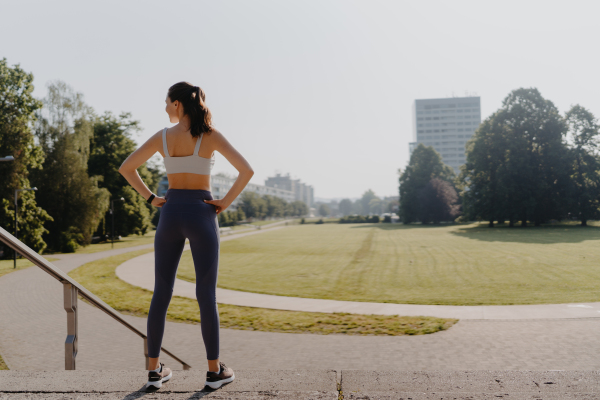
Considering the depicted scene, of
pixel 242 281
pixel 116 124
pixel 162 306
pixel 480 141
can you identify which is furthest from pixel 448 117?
pixel 162 306

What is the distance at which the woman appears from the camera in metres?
2.47

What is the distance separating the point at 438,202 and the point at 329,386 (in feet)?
230

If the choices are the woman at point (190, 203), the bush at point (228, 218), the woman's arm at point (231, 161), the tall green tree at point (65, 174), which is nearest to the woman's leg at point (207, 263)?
the woman at point (190, 203)

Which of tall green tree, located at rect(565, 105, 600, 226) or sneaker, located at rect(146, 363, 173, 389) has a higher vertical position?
tall green tree, located at rect(565, 105, 600, 226)

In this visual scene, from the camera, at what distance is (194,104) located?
2598mm

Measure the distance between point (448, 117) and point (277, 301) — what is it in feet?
588

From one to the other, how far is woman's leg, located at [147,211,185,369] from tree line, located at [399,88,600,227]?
169 feet

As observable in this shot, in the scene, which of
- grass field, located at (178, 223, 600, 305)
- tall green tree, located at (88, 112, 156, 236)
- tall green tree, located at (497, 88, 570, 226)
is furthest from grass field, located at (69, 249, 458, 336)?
tall green tree, located at (497, 88, 570, 226)

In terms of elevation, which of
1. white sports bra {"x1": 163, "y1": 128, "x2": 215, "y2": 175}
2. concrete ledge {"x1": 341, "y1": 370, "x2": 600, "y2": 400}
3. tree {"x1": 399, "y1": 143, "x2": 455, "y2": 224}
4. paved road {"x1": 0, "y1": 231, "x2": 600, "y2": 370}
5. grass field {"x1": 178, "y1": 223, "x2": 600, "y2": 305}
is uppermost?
tree {"x1": 399, "y1": 143, "x2": 455, "y2": 224}

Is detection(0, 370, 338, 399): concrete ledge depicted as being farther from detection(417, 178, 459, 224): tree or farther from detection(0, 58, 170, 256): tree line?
detection(417, 178, 459, 224): tree

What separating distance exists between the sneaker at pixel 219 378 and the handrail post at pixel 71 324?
120 cm

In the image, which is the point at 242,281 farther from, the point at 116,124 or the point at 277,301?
the point at 116,124

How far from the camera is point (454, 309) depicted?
10297mm

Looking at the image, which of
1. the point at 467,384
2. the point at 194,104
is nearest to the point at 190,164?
the point at 194,104
